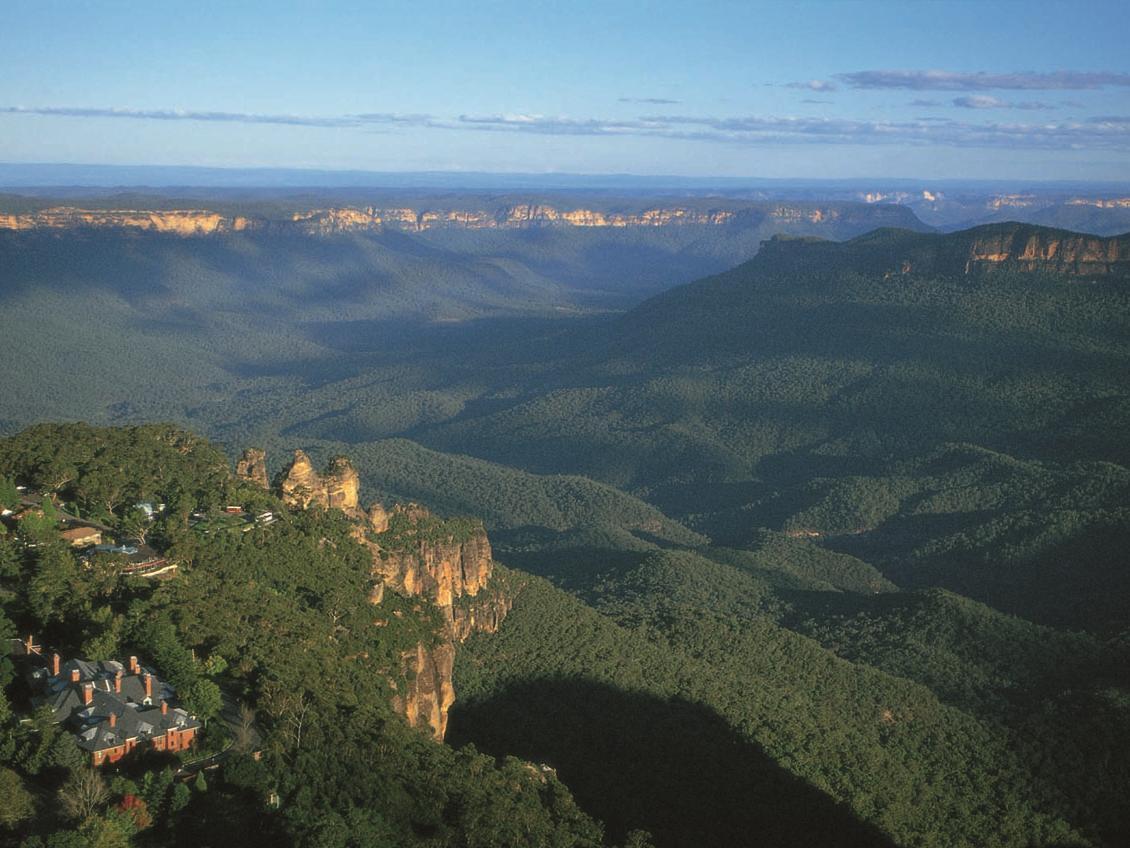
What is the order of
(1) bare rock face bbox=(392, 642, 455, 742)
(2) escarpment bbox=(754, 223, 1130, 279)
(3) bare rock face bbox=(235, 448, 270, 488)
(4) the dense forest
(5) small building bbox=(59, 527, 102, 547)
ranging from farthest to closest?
(2) escarpment bbox=(754, 223, 1130, 279) < (3) bare rock face bbox=(235, 448, 270, 488) < (5) small building bbox=(59, 527, 102, 547) < (1) bare rock face bbox=(392, 642, 455, 742) < (4) the dense forest

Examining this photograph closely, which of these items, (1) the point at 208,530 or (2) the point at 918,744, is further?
(2) the point at 918,744

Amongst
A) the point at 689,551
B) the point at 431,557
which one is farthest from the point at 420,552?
the point at 689,551

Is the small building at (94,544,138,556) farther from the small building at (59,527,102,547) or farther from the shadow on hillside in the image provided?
the shadow on hillside

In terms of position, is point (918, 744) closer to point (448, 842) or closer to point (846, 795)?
point (846, 795)

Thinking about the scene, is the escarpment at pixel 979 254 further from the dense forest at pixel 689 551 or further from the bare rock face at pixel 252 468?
the bare rock face at pixel 252 468

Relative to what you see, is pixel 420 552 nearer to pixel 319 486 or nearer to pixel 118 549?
pixel 319 486

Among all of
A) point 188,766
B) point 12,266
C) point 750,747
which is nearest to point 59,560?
point 188,766

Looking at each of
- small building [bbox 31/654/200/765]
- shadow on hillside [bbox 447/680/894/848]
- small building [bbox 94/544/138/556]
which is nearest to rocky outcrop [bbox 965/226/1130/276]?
shadow on hillside [bbox 447/680/894/848]

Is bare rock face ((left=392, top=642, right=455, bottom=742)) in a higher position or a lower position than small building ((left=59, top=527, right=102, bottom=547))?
lower

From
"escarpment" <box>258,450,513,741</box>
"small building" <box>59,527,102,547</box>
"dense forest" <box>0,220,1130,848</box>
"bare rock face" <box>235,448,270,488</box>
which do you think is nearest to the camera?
"dense forest" <box>0,220,1130,848</box>
